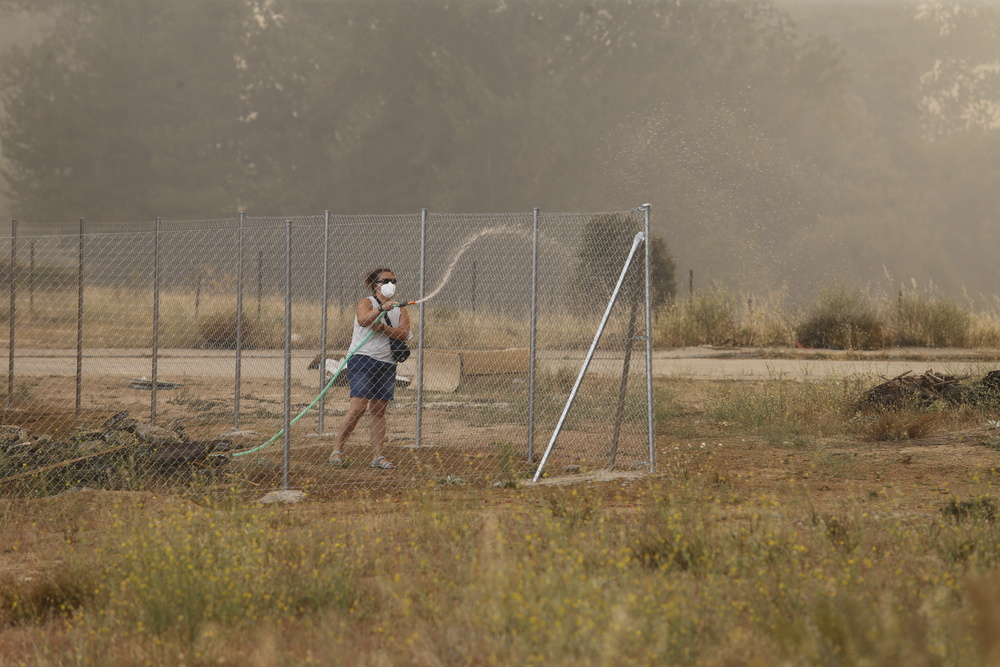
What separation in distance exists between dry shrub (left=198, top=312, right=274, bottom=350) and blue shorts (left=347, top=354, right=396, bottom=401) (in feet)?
37.2

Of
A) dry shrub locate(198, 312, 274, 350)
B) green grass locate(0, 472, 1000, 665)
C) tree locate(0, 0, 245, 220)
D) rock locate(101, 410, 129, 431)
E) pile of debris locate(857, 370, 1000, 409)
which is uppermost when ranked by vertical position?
tree locate(0, 0, 245, 220)

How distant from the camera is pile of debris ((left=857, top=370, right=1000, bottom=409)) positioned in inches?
450

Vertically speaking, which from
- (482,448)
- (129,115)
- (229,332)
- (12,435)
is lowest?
(482,448)

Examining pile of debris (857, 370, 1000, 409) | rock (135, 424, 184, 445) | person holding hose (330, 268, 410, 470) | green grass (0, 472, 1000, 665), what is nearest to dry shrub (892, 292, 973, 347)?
pile of debris (857, 370, 1000, 409)

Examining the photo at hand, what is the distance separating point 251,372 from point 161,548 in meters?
13.3

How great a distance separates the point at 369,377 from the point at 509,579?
184 inches

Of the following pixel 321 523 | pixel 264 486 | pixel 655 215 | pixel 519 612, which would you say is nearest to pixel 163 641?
pixel 519 612

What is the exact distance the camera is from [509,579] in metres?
4.52

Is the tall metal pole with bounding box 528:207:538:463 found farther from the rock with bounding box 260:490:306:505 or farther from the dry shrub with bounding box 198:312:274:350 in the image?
the dry shrub with bounding box 198:312:274:350

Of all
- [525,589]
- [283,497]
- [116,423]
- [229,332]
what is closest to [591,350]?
[283,497]

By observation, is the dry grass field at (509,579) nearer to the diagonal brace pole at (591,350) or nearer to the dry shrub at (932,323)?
the diagonal brace pole at (591,350)

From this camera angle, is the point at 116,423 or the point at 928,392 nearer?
the point at 116,423

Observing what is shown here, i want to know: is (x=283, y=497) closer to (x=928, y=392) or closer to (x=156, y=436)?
(x=156, y=436)

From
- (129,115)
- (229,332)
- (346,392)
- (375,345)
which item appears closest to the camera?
(375,345)
